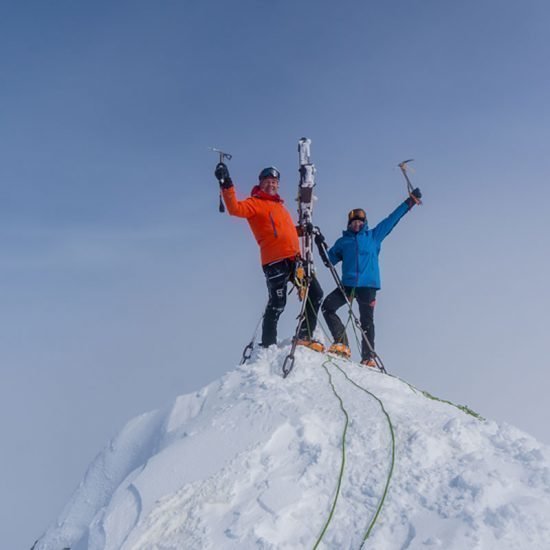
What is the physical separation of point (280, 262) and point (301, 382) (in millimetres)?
1895

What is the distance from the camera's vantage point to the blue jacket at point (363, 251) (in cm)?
763

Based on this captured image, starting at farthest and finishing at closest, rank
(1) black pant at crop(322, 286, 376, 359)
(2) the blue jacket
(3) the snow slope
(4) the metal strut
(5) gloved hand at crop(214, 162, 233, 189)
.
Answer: (2) the blue jacket → (1) black pant at crop(322, 286, 376, 359) → (4) the metal strut → (5) gloved hand at crop(214, 162, 233, 189) → (3) the snow slope

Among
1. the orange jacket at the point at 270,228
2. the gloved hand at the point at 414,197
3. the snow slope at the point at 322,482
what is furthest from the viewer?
the gloved hand at the point at 414,197

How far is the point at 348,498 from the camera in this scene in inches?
135

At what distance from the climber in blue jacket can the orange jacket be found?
0.78 meters

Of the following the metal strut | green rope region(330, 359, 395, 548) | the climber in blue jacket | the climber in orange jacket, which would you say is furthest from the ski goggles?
green rope region(330, 359, 395, 548)

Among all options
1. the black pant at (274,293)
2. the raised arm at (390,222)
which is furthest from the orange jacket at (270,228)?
the raised arm at (390,222)

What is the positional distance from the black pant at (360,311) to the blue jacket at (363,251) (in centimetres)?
13

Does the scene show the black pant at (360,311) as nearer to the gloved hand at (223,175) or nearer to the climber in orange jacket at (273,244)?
the climber in orange jacket at (273,244)

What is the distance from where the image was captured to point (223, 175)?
19.5 feet

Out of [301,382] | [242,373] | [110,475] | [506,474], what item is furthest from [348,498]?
[110,475]

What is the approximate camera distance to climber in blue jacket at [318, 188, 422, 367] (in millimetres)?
7309

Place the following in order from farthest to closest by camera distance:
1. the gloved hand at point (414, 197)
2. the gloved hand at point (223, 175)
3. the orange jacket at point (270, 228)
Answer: the gloved hand at point (414, 197)
the orange jacket at point (270, 228)
the gloved hand at point (223, 175)

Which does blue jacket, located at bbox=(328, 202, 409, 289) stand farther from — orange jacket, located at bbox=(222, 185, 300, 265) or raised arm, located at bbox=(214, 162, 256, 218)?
raised arm, located at bbox=(214, 162, 256, 218)
